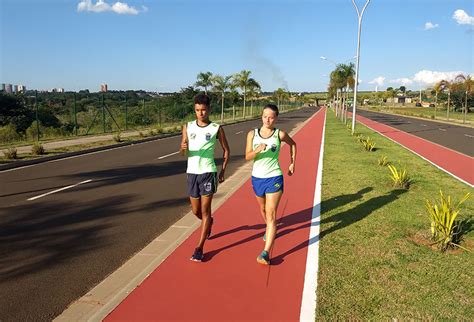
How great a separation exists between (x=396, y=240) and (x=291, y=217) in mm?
1696

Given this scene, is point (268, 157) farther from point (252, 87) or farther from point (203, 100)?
point (252, 87)

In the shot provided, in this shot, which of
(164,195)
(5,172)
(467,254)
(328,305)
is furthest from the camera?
(5,172)

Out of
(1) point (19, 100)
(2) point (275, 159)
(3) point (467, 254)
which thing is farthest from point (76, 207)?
(1) point (19, 100)

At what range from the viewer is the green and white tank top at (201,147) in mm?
4301

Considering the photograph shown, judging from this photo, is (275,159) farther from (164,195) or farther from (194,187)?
(164,195)

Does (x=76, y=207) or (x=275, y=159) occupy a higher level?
(x=275, y=159)

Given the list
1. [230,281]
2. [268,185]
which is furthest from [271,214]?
[230,281]

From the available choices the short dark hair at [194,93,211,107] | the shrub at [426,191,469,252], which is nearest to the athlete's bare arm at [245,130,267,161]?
the short dark hair at [194,93,211,107]

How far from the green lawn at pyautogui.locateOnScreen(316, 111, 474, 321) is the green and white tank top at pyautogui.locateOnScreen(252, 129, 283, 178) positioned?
1.19 m

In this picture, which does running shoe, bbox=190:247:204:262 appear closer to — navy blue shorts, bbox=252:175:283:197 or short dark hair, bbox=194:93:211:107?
navy blue shorts, bbox=252:175:283:197

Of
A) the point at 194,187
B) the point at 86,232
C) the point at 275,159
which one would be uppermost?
the point at 275,159

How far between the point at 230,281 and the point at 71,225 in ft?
10.3

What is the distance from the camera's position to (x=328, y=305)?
3389 millimetres

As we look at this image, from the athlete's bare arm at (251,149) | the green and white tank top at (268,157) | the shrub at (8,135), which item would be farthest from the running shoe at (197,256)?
the shrub at (8,135)
